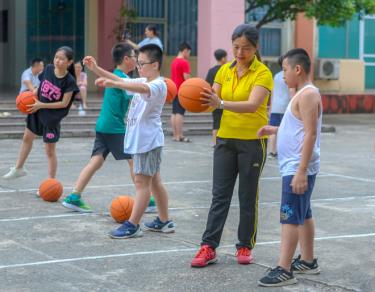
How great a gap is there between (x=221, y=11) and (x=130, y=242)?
524 inches

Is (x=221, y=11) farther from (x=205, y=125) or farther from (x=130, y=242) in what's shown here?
(x=130, y=242)

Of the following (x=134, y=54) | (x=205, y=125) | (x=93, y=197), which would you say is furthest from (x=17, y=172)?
(x=205, y=125)

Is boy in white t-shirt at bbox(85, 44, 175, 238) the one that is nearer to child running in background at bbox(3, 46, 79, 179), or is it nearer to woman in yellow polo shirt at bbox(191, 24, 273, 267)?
woman in yellow polo shirt at bbox(191, 24, 273, 267)

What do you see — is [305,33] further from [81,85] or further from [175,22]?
[81,85]

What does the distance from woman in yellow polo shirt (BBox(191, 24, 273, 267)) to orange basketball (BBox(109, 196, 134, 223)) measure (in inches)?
66.3

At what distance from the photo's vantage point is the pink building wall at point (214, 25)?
67.2 ft

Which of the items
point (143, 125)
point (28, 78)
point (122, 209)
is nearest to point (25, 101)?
point (122, 209)

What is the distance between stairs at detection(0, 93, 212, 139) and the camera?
683 inches

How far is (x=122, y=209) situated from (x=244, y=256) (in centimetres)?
191

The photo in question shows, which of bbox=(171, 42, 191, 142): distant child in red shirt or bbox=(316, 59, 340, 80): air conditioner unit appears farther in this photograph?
bbox=(316, 59, 340, 80): air conditioner unit

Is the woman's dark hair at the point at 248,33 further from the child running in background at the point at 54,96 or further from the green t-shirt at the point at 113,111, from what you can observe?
the child running in background at the point at 54,96

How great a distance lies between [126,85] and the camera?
7203 mm

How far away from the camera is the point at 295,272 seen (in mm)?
6953

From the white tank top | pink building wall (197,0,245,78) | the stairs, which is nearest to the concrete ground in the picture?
the white tank top
